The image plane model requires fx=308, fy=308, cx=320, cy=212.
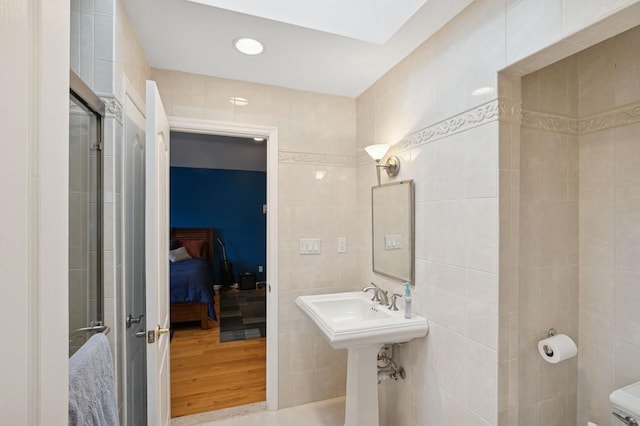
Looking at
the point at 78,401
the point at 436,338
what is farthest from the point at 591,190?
the point at 78,401

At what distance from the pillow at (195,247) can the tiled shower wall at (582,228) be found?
16.6 feet

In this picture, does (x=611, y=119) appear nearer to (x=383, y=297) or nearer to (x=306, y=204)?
(x=383, y=297)

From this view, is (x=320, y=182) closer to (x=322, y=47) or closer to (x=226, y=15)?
(x=322, y=47)

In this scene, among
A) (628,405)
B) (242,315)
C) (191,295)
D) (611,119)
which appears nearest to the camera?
(628,405)

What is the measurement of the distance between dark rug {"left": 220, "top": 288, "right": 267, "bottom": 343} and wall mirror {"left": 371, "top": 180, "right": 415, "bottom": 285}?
2233 mm

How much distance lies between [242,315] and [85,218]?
3510mm

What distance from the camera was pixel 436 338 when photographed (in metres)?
1.64

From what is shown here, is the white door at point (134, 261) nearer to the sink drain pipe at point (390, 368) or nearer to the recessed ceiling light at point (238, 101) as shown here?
the recessed ceiling light at point (238, 101)

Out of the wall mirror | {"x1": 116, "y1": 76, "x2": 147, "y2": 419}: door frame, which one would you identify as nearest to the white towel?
{"x1": 116, "y1": 76, "x2": 147, "y2": 419}: door frame

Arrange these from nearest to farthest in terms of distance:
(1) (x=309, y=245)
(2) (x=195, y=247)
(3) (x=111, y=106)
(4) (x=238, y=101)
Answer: (3) (x=111, y=106) < (4) (x=238, y=101) < (1) (x=309, y=245) < (2) (x=195, y=247)

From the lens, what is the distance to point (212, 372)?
2.84 meters

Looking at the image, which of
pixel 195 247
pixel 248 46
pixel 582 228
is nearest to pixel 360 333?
pixel 582 228

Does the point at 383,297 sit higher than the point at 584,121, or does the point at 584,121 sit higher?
the point at 584,121

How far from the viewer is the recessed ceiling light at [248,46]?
5.68 feet
